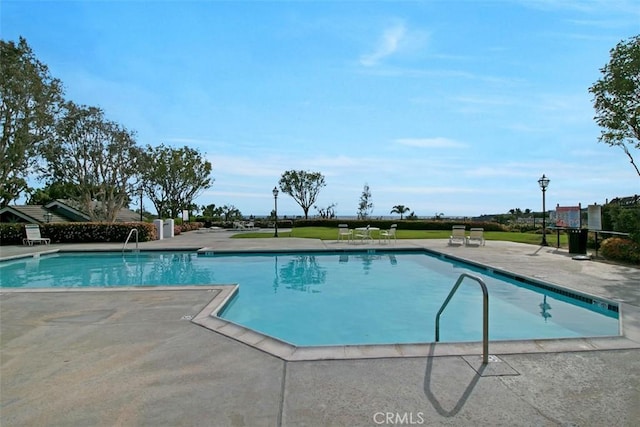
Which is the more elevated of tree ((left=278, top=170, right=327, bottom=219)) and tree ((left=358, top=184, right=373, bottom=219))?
tree ((left=278, top=170, right=327, bottom=219))

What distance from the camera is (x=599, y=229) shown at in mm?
12219

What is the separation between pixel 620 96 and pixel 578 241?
4636mm

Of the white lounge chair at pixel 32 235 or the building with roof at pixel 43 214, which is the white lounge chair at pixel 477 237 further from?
the building with roof at pixel 43 214

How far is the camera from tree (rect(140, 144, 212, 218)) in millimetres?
29328

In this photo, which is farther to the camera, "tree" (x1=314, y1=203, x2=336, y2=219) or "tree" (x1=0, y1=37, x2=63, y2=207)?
"tree" (x1=314, y1=203, x2=336, y2=219)

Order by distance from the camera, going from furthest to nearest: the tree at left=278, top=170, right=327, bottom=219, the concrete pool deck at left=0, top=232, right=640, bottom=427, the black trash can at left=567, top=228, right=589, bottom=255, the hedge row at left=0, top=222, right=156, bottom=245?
1. the tree at left=278, top=170, right=327, bottom=219
2. the hedge row at left=0, top=222, right=156, bottom=245
3. the black trash can at left=567, top=228, right=589, bottom=255
4. the concrete pool deck at left=0, top=232, right=640, bottom=427

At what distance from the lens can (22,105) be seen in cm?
1708

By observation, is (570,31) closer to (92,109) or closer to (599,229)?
(599,229)

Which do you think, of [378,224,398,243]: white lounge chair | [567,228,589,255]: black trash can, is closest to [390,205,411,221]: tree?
[378,224,398,243]: white lounge chair

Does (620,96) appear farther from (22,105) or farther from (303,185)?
(303,185)

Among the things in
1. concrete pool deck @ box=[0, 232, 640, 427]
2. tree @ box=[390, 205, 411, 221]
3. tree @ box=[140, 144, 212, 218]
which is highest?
tree @ box=[140, 144, 212, 218]

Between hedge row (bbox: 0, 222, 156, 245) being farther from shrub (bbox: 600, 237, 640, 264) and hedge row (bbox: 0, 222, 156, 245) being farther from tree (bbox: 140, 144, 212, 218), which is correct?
shrub (bbox: 600, 237, 640, 264)

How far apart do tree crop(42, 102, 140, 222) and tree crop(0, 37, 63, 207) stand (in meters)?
1.17

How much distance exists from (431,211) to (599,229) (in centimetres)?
2525
